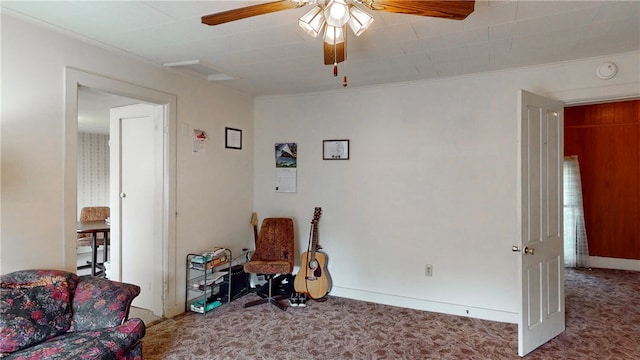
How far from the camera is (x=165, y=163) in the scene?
3324mm

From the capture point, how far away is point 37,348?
6.13 ft

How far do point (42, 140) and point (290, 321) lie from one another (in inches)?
94.6

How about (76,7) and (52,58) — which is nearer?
(76,7)

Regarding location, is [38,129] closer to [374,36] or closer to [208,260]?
[208,260]

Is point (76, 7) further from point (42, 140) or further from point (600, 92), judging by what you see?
point (600, 92)

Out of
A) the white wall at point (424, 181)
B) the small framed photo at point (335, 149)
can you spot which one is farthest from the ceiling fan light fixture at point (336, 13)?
the small framed photo at point (335, 149)

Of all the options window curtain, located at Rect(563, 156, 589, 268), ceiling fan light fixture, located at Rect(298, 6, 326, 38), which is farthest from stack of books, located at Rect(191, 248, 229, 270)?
window curtain, located at Rect(563, 156, 589, 268)

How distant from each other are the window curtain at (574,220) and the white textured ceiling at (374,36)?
2926mm

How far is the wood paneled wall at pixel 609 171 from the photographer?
4.96 m

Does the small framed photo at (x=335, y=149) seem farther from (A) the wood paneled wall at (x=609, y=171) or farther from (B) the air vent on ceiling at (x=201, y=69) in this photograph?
(A) the wood paneled wall at (x=609, y=171)

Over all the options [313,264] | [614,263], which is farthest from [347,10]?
[614,263]

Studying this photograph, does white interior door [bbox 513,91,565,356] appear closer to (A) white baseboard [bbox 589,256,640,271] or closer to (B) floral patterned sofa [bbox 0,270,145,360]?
(B) floral patterned sofa [bbox 0,270,145,360]

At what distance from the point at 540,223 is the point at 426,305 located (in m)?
1.39

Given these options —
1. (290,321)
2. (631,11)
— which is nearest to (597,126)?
(631,11)
